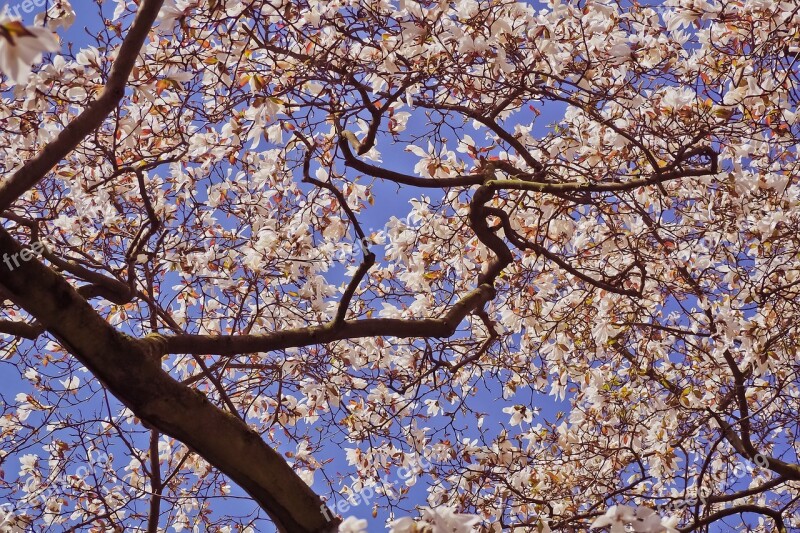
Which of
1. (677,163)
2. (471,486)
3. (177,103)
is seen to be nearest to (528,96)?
(677,163)

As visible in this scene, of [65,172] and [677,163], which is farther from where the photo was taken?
[65,172]

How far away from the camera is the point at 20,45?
1242mm

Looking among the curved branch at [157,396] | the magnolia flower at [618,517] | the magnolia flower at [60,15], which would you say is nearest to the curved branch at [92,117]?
the curved branch at [157,396]

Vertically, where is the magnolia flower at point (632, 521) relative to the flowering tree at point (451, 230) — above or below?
below

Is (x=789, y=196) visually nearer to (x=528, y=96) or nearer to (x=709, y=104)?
(x=709, y=104)

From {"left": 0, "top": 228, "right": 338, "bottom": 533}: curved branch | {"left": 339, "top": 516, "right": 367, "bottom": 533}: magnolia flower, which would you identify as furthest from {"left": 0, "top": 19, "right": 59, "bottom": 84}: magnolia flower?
{"left": 339, "top": 516, "right": 367, "bottom": 533}: magnolia flower

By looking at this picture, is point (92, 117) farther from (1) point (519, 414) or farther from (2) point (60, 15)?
(1) point (519, 414)

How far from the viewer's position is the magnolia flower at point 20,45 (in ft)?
4.05

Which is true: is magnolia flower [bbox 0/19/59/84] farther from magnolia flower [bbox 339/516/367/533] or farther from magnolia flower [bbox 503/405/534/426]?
magnolia flower [bbox 503/405/534/426]

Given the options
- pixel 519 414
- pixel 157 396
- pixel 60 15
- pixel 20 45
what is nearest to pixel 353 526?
pixel 157 396

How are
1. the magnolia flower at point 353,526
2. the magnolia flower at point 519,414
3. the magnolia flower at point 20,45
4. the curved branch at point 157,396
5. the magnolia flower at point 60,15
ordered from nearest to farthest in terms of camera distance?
the magnolia flower at point 20,45 → the magnolia flower at point 353,526 → the curved branch at point 157,396 → the magnolia flower at point 60,15 → the magnolia flower at point 519,414

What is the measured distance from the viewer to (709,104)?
12.5 ft

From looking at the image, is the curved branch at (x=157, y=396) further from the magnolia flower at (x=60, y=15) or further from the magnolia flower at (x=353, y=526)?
the magnolia flower at (x=60, y=15)

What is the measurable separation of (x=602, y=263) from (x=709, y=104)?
1.80 m
